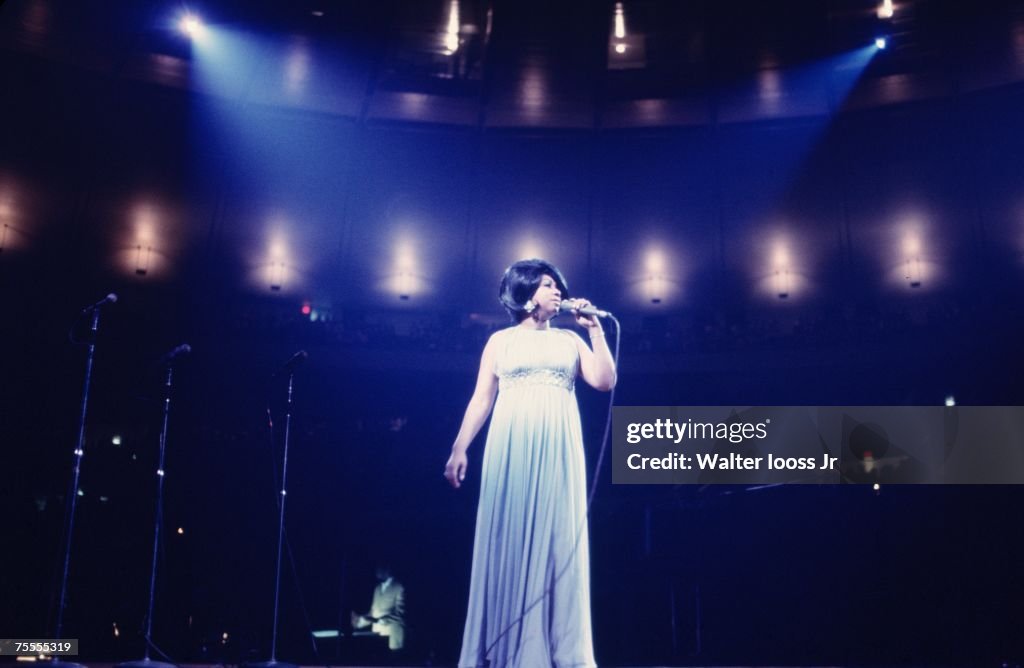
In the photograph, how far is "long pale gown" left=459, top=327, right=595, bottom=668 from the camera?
8.55ft

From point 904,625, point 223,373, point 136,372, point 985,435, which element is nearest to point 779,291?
point 985,435

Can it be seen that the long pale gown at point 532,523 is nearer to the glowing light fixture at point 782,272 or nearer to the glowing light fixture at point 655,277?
the glowing light fixture at point 655,277

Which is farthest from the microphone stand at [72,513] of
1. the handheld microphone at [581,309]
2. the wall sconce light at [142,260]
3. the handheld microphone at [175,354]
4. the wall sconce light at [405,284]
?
the wall sconce light at [405,284]

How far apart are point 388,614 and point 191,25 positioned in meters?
7.62

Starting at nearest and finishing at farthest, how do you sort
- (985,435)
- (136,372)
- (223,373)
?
(985,435) < (136,372) < (223,373)

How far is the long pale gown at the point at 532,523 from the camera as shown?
2605 mm

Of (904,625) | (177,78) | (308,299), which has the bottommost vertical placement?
(904,625)

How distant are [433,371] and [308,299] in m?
2.87

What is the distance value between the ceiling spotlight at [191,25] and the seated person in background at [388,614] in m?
7.28

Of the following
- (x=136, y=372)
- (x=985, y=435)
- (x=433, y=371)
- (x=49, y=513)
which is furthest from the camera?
(x=433, y=371)

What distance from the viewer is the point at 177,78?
10102 millimetres

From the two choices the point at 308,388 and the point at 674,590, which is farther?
the point at 308,388

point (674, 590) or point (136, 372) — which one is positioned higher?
point (136, 372)

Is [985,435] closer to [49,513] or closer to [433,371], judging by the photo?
[433,371]
